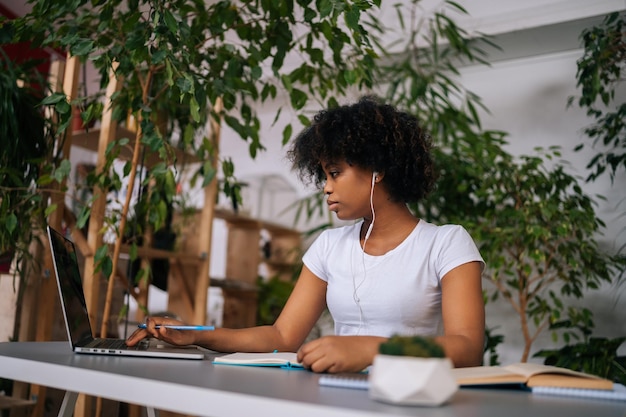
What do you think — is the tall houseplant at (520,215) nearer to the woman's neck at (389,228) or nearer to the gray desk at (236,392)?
the woman's neck at (389,228)

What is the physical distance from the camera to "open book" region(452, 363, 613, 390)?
918mm

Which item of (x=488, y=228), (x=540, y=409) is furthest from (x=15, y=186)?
(x=488, y=228)

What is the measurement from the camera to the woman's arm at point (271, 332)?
51.2 inches

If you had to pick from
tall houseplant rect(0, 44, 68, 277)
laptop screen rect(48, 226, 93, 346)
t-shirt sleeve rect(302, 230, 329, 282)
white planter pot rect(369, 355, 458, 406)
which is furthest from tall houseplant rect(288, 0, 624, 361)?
white planter pot rect(369, 355, 458, 406)

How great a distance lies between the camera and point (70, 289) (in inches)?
50.4

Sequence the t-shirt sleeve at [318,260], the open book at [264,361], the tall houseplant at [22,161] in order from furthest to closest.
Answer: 1. the tall houseplant at [22,161]
2. the t-shirt sleeve at [318,260]
3. the open book at [264,361]

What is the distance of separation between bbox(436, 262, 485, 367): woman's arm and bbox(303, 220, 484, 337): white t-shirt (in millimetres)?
37

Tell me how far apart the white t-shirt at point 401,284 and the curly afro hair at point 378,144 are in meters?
0.14

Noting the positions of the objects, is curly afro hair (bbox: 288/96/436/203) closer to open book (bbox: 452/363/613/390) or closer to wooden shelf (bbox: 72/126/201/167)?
open book (bbox: 452/363/613/390)

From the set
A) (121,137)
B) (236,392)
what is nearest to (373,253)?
(236,392)

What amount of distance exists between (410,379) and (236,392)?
20 cm

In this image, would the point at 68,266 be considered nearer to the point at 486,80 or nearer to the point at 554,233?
the point at 554,233

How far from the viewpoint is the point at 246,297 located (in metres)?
4.32

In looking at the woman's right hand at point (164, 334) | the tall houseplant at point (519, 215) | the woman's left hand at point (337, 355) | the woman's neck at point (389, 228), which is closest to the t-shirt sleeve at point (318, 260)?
the woman's neck at point (389, 228)
